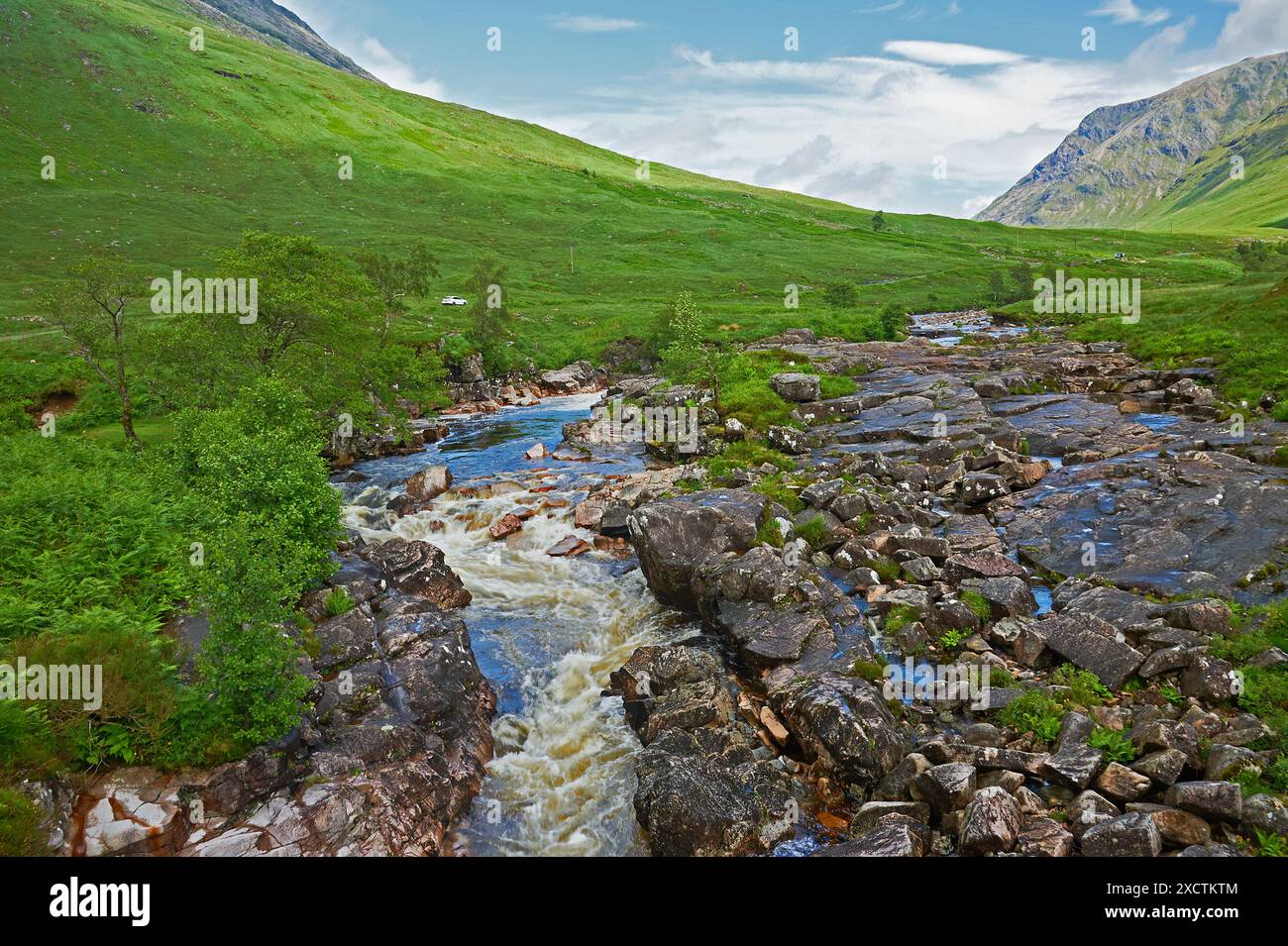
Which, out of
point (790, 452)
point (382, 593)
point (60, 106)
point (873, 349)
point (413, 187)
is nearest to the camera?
point (382, 593)

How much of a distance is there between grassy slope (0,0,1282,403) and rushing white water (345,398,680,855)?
48.0 m

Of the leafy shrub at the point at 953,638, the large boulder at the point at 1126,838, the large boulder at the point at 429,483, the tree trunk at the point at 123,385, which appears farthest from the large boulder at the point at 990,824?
the tree trunk at the point at 123,385

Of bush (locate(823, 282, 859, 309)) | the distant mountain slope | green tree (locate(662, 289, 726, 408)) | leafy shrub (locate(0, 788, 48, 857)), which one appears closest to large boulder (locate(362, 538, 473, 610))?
leafy shrub (locate(0, 788, 48, 857))

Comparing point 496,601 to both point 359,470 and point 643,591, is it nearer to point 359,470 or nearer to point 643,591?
point 643,591

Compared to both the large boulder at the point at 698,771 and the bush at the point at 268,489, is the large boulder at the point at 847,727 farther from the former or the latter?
the bush at the point at 268,489

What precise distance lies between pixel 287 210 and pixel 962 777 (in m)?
171

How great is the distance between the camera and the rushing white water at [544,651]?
17.4 metres

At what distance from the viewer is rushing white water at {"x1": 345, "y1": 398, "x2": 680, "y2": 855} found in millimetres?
17406

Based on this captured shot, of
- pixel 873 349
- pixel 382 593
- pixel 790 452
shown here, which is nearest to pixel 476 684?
pixel 382 593

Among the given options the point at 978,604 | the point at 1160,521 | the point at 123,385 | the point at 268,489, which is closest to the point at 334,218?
the point at 123,385

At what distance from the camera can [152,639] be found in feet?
58.1

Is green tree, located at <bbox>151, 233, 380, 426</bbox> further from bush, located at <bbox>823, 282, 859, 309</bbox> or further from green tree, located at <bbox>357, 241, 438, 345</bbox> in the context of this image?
bush, located at <bbox>823, 282, 859, 309</bbox>

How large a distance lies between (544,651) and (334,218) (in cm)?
15127
